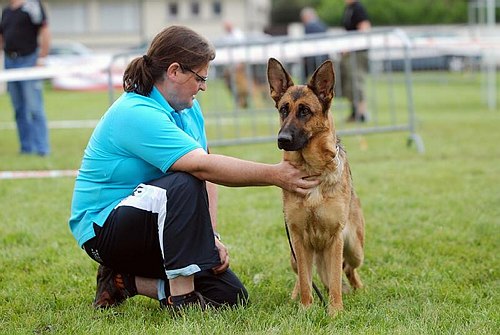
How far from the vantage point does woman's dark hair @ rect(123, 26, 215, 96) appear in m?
3.78

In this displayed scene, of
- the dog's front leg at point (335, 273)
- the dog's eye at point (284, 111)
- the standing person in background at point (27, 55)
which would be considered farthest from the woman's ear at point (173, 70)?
the standing person in background at point (27, 55)

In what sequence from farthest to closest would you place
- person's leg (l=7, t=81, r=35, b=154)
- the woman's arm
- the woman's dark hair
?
person's leg (l=7, t=81, r=35, b=154) → the woman's dark hair → the woman's arm

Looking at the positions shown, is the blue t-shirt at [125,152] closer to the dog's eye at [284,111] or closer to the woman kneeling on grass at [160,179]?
the woman kneeling on grass at [160,179]

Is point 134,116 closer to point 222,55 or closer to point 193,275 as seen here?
point 193,275

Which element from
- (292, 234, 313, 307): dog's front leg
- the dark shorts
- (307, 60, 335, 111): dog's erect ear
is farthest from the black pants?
the dark shorts

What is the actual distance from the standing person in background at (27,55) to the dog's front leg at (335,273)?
271 inches

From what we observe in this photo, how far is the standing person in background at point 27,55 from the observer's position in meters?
10.1

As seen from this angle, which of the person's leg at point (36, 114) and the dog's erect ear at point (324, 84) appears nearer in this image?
the dog's erect ear at point (324, 84)

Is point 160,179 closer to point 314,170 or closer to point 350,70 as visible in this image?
point 314,170

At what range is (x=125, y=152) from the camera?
3.82 meters

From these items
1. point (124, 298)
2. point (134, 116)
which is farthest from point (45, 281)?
point (134, 116)

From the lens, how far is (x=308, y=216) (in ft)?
12.8

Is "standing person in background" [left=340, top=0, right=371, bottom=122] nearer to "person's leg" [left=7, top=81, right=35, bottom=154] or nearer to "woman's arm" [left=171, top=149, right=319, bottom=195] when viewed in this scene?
"person's leg" [left=7, top=81, right=35, bottom=154]

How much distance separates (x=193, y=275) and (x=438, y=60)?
29.6 metres
